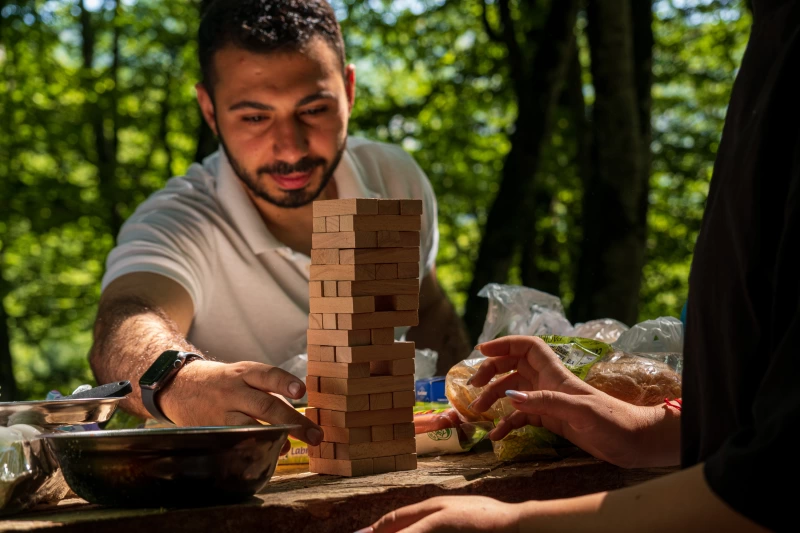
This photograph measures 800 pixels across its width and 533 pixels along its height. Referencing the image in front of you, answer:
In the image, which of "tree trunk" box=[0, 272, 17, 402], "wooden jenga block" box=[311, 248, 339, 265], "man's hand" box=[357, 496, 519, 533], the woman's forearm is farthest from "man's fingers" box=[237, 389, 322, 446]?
"tree trunk" box=[0, 272, 17, 402]

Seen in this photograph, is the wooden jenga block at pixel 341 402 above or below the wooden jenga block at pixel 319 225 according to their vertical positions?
below

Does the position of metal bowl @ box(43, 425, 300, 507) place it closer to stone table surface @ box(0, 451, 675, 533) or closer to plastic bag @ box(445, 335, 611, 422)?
stone table surface @ box(0, 451, 675, 533)

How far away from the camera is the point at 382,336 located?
2047 mm

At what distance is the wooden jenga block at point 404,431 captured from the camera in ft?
6.84

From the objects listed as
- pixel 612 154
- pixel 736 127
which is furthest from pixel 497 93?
pixel 736 127

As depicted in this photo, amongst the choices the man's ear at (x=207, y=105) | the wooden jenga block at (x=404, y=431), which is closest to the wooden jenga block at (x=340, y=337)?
the wooden jenga block at (x=404, y=431)

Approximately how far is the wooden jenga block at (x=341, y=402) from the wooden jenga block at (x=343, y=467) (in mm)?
118

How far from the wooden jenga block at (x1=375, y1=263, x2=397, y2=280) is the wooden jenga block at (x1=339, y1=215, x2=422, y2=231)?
8 centimetres

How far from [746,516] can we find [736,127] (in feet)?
1.97

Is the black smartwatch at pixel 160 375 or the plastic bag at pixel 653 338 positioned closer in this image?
the black smartwatch at pixel 160 375

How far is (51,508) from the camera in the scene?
66.4 inches

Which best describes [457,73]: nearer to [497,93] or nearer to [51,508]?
[497,93]

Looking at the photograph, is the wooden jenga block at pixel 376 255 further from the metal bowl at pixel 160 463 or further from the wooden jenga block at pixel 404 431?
the metal bowl at pixel 160 463

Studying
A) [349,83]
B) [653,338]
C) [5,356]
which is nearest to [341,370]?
[653,338]
